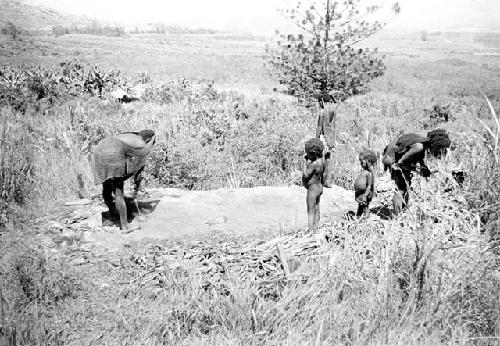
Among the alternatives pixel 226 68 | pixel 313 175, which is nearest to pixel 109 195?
pixel 313 175

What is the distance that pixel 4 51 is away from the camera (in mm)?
24453

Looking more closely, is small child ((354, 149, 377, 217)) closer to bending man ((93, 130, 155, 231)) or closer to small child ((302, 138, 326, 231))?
small child ((302, 138, 326, 231))

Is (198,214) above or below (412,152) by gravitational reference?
below

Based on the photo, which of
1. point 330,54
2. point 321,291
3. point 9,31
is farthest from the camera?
point 9,31

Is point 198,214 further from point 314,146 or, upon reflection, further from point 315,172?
point 314,146

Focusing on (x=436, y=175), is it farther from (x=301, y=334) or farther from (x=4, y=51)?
(x=4, y=51)

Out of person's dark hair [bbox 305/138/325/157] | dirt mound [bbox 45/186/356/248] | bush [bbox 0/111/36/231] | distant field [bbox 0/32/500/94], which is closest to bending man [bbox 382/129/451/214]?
person's dark hair [bbox 305/138/325/157]

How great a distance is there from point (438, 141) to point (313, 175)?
1.42m

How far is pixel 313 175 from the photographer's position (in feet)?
16.6

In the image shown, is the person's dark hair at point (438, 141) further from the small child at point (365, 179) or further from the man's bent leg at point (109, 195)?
the man's bent leg at point (109, 195)

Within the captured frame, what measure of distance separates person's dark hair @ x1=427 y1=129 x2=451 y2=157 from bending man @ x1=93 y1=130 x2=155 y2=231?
10.9 ft

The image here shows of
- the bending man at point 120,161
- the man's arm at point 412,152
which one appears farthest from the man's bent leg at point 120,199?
the man's arm at point 412,152

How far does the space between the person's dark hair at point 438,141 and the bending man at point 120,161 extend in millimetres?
3319

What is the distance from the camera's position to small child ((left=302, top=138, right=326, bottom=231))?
4.87m
